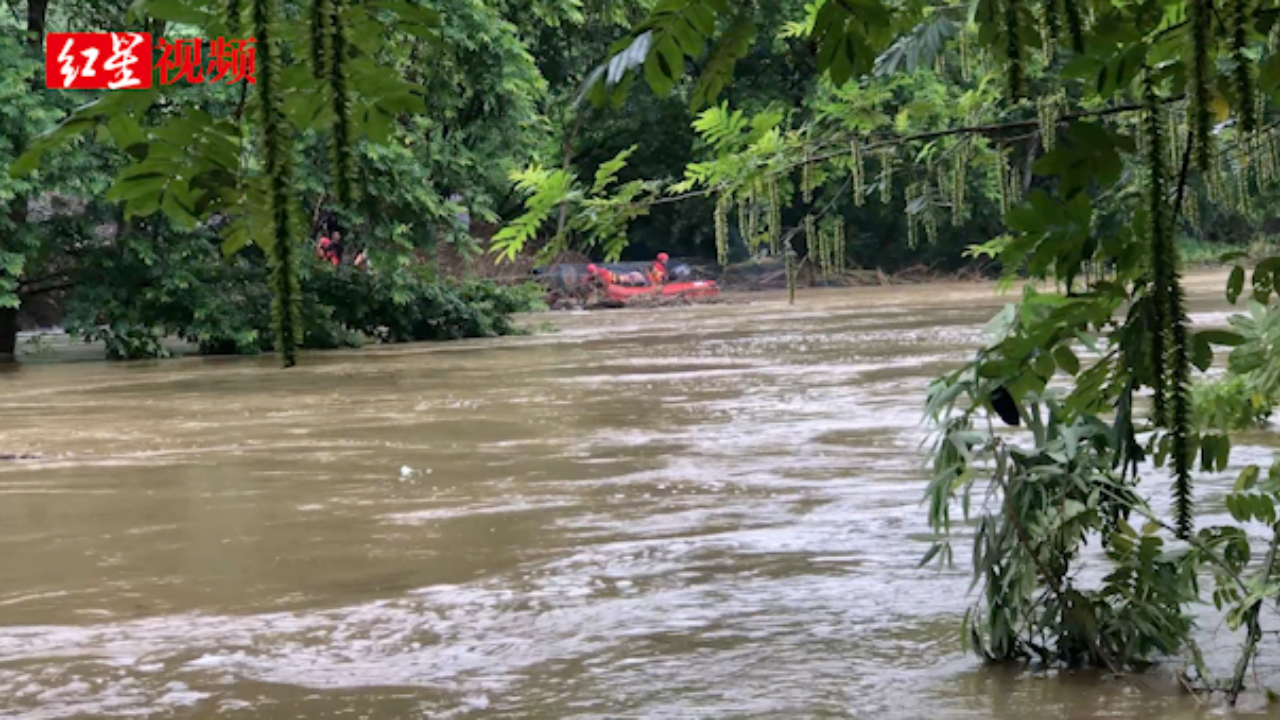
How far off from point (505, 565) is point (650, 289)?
29990 mm

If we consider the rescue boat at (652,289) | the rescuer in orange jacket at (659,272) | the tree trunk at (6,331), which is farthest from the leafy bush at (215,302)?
the rescuer in orange jacket at (659,272)

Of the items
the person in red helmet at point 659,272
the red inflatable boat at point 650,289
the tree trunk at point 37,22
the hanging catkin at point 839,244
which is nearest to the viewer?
the hanging catkin at point 839,244

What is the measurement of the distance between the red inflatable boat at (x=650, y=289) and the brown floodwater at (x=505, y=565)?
22018mm

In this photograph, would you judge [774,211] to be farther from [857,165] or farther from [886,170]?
[886,170]

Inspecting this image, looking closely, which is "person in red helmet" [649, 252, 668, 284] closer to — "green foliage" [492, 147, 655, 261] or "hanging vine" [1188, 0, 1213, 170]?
"green foliage" [492, 147, 655, 261]

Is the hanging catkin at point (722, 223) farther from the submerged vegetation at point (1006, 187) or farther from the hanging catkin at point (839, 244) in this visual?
the hanging catkin at point (839, 244)

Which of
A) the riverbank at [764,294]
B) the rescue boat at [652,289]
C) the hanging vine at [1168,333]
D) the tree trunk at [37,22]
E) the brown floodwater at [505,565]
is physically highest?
the tree trunk at [37,22]

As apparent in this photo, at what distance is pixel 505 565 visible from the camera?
6758 mm

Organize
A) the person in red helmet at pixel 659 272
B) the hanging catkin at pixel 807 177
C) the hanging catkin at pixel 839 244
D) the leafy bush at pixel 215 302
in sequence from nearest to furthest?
1. the hanging catkin at pixel 807 177
2. the hanging catkin at pixel 839 244
3. the leafy bush at pixel 215 302
4. the person in red helmet at pixel 659 272

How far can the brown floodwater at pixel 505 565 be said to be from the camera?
4.91 meters

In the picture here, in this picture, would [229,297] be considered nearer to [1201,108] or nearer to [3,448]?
[3,448]

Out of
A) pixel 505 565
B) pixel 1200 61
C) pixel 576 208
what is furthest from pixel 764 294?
pixel 1200 61

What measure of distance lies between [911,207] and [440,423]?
7999 mm

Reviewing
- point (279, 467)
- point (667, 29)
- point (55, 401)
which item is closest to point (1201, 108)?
point (667, 29)
